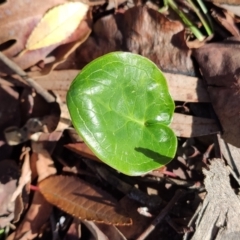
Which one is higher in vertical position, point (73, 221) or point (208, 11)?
point (208, 11)

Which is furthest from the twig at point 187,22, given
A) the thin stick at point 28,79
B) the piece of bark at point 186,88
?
the thin stick at point 28,79

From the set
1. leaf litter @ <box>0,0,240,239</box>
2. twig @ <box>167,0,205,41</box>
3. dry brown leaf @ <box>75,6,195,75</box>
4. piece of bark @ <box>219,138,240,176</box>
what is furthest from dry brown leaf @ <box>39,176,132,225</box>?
twig @ <box>167,0,205,41</box>

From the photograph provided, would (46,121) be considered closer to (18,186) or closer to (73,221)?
(18,186)

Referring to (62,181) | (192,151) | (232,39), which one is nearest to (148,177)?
(192,151)

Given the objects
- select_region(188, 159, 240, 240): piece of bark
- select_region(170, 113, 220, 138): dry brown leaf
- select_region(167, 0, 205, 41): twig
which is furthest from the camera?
select_region(167, 0, 205, 41): twig

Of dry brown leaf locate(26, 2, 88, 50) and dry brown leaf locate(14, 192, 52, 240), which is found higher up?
dry brown leaf locate(26, 2, 88, 50)

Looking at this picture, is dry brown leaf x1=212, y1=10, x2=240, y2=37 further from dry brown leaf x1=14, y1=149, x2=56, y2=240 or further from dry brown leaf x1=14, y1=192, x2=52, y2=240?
dry brown leaf x1=14, y1=192, x2=52, y2=240

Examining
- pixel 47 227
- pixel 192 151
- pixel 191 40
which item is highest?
pixel 191 40
